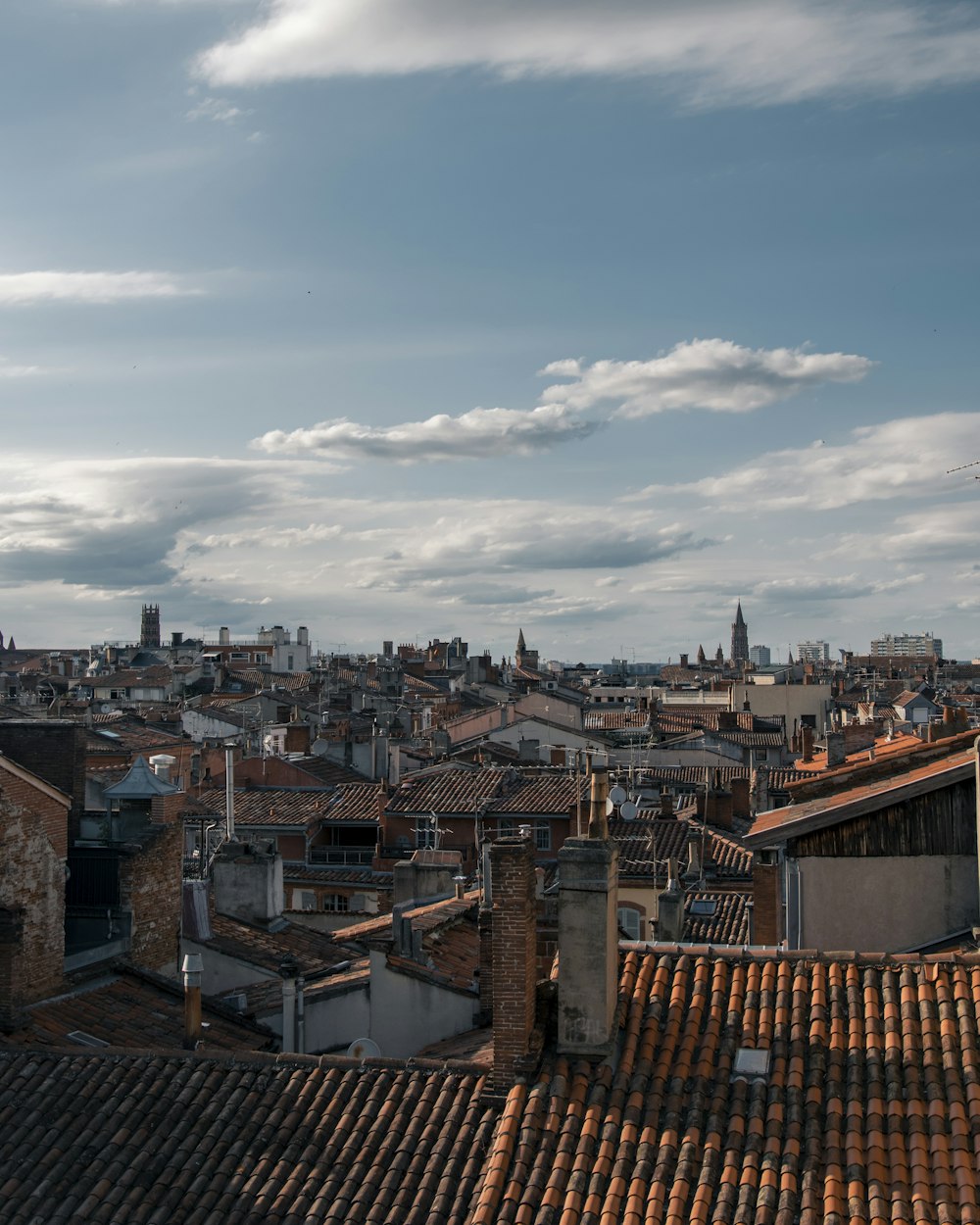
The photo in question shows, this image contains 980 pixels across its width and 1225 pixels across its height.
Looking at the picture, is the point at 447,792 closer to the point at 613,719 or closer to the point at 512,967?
the point at 512,967

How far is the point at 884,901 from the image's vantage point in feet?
55.3

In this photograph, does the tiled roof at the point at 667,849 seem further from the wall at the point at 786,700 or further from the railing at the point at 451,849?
the wall at the point at 786,700

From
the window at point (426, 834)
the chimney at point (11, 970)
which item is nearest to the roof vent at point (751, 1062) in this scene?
the chimney at point (11, 970)

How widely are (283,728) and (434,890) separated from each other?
3835 centimetres

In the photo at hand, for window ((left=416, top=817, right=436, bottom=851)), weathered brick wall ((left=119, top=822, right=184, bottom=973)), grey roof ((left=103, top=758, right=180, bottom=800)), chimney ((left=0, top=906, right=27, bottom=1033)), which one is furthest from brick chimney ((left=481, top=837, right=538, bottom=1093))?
window ((left=416, top=817, right=436, bottom=851))

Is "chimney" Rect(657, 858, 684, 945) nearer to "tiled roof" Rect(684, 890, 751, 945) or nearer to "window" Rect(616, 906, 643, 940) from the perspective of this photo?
"tiled roof" Rect(684, 890, 751, 945)

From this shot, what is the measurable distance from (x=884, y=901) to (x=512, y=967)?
6763 millimetres

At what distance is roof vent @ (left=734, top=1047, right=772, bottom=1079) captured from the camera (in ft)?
38.4

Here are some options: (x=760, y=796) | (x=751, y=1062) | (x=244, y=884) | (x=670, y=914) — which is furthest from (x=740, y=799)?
(x=751, y=1062)

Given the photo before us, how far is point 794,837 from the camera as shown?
1720cm

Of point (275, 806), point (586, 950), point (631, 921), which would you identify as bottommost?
point (631, 921)

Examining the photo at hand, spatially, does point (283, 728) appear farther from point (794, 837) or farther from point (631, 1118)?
point (631, 1118)

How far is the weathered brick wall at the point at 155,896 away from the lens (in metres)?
20.6

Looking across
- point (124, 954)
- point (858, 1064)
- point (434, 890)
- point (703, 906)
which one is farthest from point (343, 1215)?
point (703, 906)
